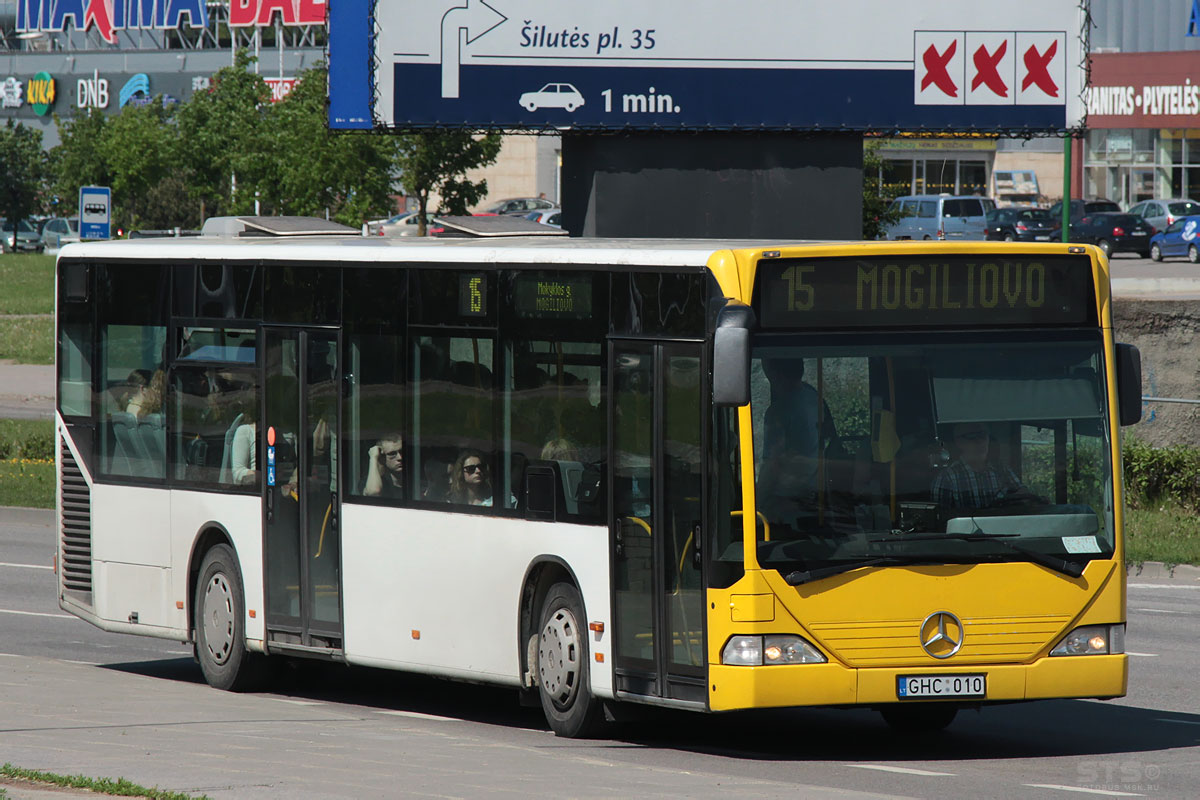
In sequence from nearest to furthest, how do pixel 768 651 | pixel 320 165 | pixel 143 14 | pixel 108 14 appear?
pixel 768 651
pixel 320 165
pixel 143 14
pixel 108 14

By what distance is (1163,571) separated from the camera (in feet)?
59.3

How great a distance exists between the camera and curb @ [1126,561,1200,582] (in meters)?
17.9

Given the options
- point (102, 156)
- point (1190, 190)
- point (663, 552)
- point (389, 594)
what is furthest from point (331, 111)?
point (1190, 190)

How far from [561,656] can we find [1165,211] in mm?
53164

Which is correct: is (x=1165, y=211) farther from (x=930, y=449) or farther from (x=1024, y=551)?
(x=930, y=449)

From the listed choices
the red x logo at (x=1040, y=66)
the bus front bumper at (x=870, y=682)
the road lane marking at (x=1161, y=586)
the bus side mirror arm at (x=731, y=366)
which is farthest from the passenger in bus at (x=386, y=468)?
the red x logo at (x=1040, y=66)

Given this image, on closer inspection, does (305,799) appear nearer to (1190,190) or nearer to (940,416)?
(940,416)

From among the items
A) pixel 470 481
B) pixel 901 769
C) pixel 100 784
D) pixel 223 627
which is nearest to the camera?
pixel 100 784

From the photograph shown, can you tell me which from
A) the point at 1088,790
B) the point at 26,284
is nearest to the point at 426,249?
the point at 1088,790

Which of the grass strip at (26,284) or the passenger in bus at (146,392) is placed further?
the grass strip at (26,284)

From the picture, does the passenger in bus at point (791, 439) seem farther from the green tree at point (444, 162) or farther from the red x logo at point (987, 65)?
the green tree at point (444, 162)

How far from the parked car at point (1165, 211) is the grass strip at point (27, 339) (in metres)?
32.6

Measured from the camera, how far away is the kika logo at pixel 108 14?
95.4m

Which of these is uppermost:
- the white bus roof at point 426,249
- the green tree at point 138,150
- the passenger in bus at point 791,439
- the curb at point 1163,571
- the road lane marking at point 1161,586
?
the green tree at point 138,150
